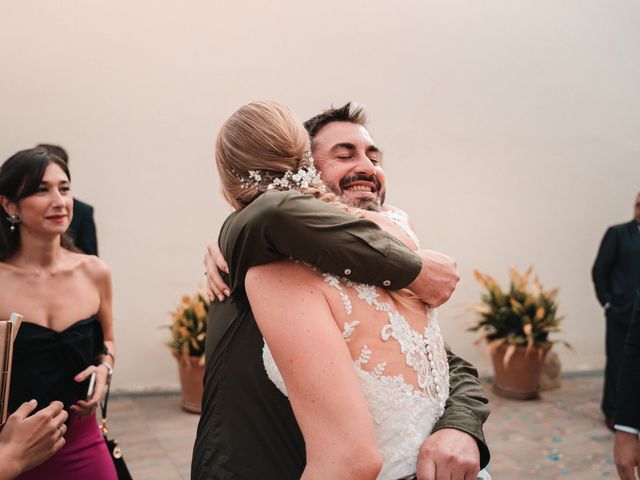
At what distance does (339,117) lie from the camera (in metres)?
2.01

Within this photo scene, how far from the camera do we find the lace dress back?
1256 mm

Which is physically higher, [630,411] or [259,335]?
[259,335]

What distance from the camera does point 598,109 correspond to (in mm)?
7410

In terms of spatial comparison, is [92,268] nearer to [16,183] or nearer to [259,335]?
[16,183]

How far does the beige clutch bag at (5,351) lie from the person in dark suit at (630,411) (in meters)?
1.96

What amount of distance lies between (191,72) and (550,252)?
15.1 ft

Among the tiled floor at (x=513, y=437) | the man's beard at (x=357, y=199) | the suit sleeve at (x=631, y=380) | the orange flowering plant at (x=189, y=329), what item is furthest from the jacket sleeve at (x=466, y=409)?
the orange flowering plant at (x=189, y=329)

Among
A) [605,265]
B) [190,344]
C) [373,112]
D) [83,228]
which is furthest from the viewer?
[373,112]

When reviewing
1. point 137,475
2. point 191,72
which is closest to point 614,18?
point 191,72

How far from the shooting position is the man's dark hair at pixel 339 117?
200 centimetres

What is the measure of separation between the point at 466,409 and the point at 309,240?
602mm

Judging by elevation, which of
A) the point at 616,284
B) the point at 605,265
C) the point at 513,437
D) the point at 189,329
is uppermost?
the point at 605,265

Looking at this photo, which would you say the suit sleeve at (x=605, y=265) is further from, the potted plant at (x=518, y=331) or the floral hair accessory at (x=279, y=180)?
the floral hair accessory at (x=279, y=180)

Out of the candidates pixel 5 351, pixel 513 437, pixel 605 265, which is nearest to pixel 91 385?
pixel 5 351
